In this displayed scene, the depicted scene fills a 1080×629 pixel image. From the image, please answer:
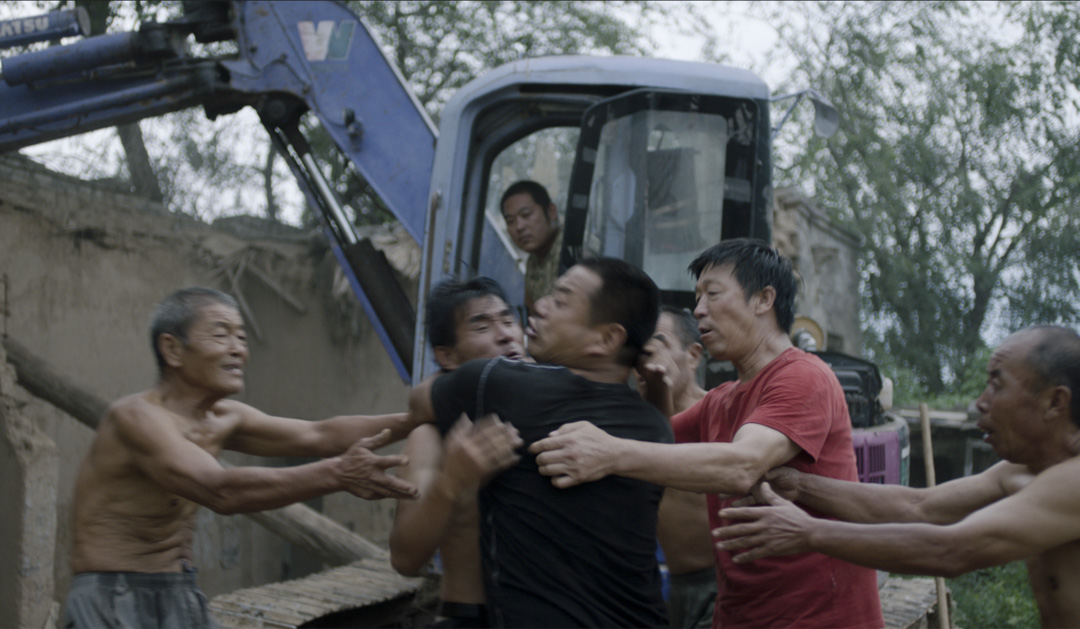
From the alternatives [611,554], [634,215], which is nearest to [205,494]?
[611,554]

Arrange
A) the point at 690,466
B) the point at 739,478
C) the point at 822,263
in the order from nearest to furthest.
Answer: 1. the point at 690,466
2. the point at 739,478
3. the point at 822,263

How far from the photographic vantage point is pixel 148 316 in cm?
820

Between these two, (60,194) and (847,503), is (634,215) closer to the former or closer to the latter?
(847,503)

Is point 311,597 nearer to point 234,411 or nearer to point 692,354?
point 234,411

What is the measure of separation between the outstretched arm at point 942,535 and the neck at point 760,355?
1.72ft

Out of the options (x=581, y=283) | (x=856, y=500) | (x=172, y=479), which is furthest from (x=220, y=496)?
(x=856, y=500)

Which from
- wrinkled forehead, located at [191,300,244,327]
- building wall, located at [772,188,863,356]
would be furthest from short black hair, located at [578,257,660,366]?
building wall, located at [772,188,863,356]

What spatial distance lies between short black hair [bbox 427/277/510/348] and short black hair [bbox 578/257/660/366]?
69 centimetres

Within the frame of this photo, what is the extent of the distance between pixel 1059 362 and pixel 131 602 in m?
2.53

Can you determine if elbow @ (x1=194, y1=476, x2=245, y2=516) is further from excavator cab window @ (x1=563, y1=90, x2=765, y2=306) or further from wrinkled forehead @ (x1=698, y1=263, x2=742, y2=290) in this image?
excavator cab window @ (x1=563, y1=90, x2=765, y2=306)

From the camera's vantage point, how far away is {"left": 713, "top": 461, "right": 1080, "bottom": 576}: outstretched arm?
7.18ft

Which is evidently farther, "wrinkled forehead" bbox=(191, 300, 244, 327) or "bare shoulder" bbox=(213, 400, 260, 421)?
"bare shoulder" bbox=(213, 400, 260, 421)

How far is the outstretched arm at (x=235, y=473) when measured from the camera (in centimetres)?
238

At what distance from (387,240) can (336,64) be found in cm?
314
